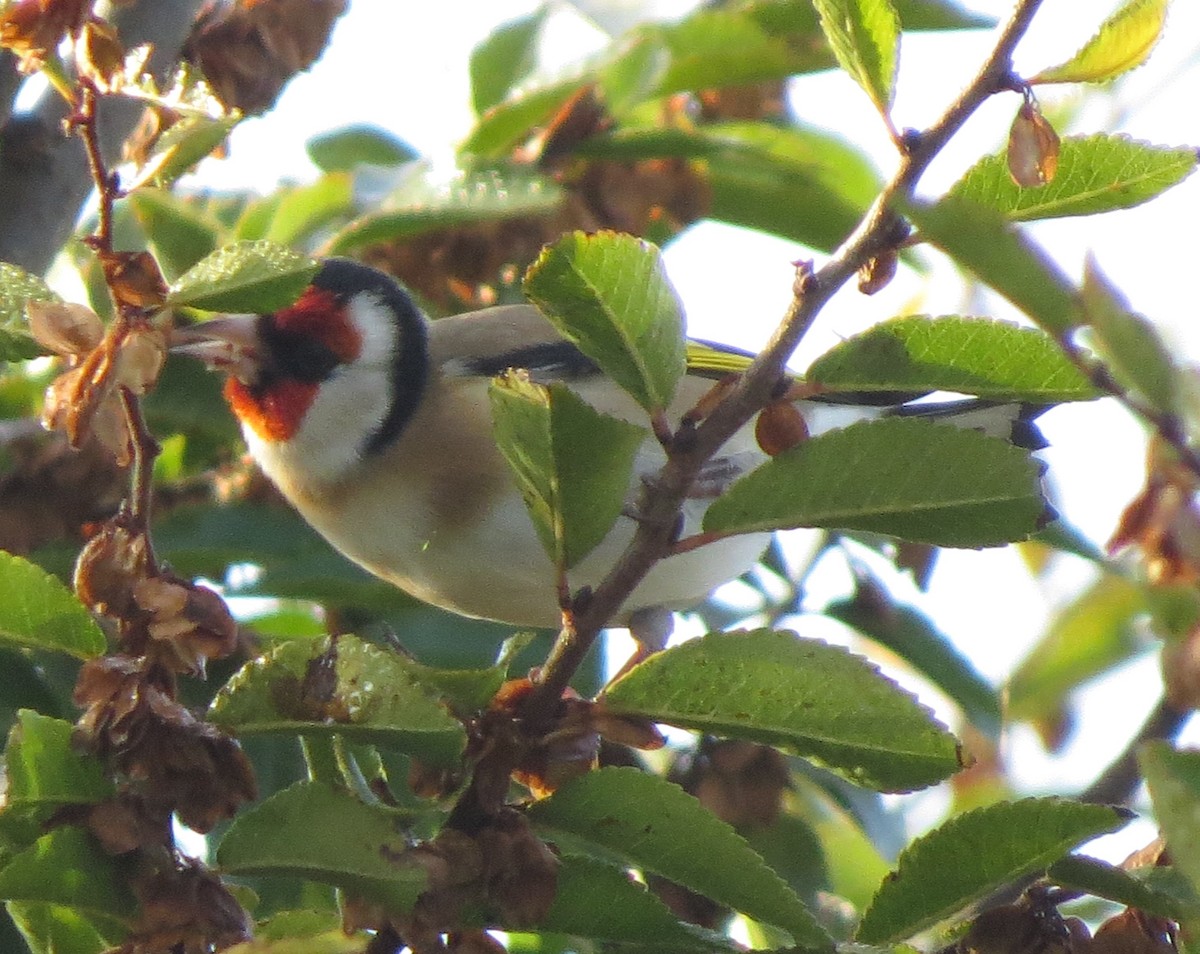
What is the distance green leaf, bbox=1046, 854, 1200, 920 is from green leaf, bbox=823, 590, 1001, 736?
1270mm

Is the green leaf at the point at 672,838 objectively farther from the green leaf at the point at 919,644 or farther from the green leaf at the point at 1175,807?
the green leaf at the point at 919,644

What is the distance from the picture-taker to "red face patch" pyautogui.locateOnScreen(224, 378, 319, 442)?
2580 millimetres

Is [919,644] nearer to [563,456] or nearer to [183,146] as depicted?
[563,456]

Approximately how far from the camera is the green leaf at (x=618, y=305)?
125 cm

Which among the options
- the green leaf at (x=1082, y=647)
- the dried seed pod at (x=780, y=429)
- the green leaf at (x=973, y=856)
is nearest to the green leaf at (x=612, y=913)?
the green leaf at (x=973, y=856)

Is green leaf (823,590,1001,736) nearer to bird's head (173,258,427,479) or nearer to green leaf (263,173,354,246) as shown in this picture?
bird's head (173,258,427,479)

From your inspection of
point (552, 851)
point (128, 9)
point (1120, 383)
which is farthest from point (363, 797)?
point (128, 9)

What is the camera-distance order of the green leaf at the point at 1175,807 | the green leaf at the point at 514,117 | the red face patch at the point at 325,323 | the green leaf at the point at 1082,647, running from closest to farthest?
the green leaf at the point at 1175,807 → the green leaf at the point at 1082,647 → the green leaf at the point at 514,117 → the red face patch at the point at 325,323

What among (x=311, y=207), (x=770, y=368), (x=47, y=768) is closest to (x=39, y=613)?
(x=47, y=768)

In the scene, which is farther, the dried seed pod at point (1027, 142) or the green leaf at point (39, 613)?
the green leaf at point (39, 613)

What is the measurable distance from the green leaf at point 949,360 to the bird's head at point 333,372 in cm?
138

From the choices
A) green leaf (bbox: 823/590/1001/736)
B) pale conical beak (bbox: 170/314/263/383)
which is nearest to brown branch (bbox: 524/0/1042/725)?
pale conical beak (bbox: 170/314/263/383)

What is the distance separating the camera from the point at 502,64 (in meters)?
2.72

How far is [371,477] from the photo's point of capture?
2.52 m
